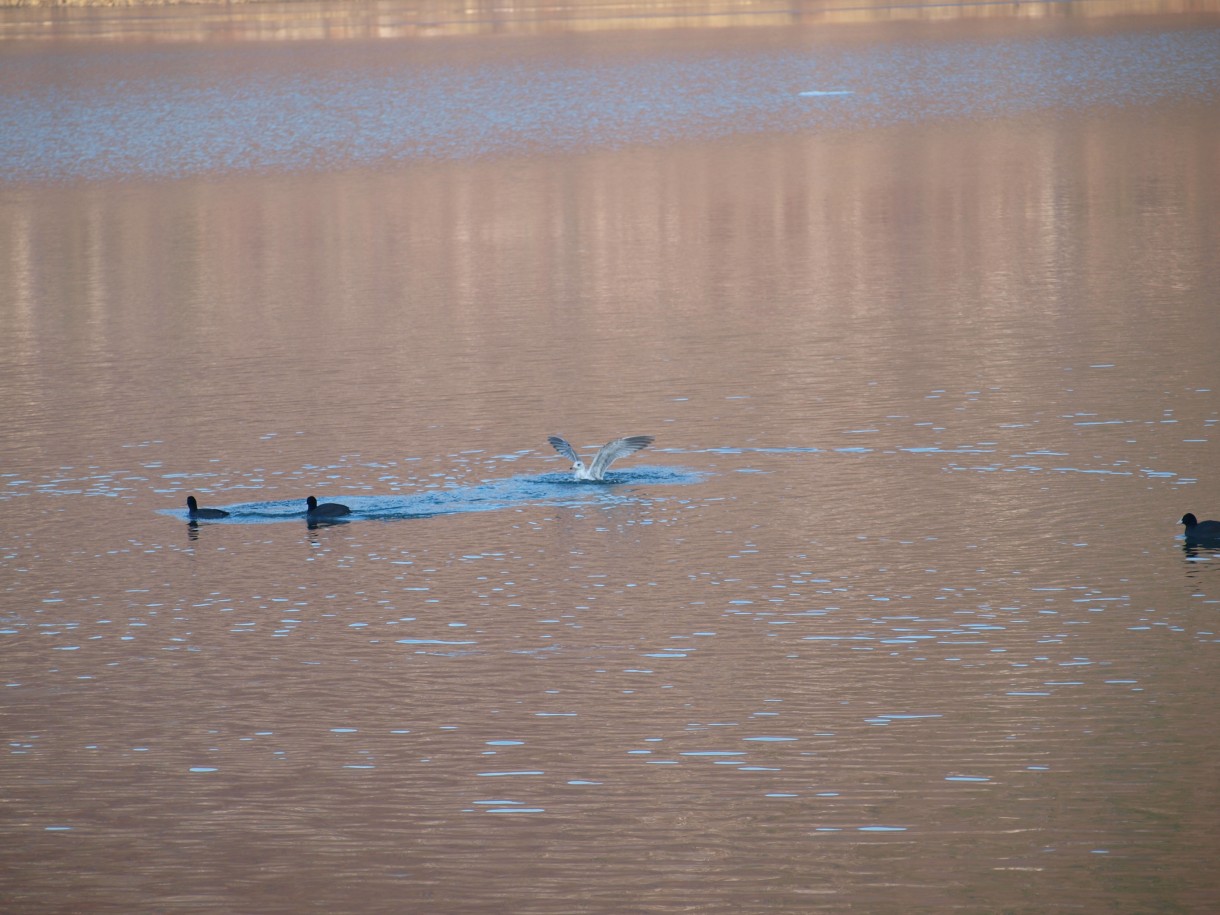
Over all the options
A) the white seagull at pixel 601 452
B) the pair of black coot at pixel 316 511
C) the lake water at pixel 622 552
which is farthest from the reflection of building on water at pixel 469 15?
the pair of black coot at pixel 316 511

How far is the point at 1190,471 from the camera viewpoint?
60.4 feet

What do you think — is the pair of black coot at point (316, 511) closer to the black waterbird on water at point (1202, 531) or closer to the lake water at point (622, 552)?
the black waterbird on water at point (1202, 531)

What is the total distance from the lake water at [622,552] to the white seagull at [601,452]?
0.50 ft

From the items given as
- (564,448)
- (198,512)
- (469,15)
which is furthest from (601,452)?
(469,15)

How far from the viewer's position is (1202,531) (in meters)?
15.9

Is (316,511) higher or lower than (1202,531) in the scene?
higher

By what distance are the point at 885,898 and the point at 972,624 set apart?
4.57 m

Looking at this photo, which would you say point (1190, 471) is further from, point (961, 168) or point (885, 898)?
point (961, 168)

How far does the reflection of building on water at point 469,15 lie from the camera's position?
365 feet

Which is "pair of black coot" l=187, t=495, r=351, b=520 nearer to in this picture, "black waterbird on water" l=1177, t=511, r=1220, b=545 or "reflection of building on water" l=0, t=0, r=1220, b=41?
"black waterbird on water" l=1177, t=511, r=1220, b=545

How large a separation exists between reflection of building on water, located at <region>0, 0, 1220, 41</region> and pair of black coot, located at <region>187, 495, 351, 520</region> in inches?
3601

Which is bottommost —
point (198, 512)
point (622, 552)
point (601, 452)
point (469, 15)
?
point (622, 552)

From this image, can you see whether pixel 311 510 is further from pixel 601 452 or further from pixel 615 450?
pixel 615 450

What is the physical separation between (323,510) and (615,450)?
9.01ft
